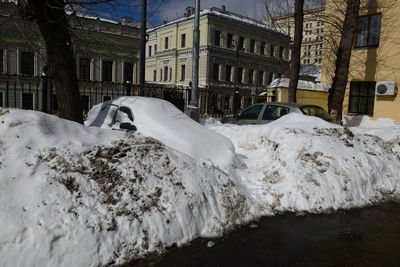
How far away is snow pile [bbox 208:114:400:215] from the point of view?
5.83 m

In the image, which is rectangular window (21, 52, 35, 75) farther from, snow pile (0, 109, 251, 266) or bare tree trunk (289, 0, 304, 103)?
snow pile (0, 109, 251, 266)

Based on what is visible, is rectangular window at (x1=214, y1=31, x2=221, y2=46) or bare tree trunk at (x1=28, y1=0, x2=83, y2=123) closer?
bare tree trunk at (x1=28, y1=0, x2=83, y2=123)

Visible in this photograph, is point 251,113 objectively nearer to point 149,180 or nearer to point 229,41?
point 149,180

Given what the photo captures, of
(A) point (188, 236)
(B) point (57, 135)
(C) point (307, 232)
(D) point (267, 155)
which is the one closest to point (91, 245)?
(A) point (188, 236)

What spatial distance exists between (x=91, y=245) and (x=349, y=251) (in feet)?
10.1

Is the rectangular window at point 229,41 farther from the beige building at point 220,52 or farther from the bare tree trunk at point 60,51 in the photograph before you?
the bare tree trunk at point 60,51

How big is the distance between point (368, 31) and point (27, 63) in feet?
73.4

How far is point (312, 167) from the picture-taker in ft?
21.0

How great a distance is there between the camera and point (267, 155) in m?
7.29

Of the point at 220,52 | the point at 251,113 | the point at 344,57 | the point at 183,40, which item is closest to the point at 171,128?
the point at 251,113

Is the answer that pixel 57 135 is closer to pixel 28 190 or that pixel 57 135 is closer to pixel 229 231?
pixel 28 190

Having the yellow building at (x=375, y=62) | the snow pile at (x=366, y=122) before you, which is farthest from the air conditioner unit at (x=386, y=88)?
the snow pile at (x=366, y=122)

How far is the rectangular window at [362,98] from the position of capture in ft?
54.2

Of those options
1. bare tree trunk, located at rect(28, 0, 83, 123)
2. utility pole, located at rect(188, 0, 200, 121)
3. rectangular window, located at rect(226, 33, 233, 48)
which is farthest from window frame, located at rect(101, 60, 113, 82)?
bare tree trunk, located at rect(28, 0, 83, 123)
